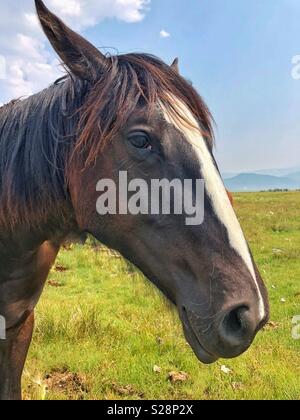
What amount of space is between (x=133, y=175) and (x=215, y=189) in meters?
0.39

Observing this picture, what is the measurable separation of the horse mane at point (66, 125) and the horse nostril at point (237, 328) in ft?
2.93

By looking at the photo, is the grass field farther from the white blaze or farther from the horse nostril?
the white blaze

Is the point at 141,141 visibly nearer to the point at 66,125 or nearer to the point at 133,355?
the point at 66,125

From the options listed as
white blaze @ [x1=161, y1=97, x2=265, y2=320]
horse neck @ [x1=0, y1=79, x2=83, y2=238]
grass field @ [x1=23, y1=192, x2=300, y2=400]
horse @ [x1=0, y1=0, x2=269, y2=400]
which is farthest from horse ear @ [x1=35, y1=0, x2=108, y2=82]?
grass field @ [x1=23, y1=192, x2=300, y2=400]

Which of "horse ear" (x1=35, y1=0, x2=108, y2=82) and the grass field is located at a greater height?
"horse ear" (x1=35, y1=0, x2=108, y2=82)

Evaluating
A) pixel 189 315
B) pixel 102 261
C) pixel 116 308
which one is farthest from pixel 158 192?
pixel 102 261

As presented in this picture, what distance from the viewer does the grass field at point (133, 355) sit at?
170 inches

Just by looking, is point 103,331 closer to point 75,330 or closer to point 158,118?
point 75,330

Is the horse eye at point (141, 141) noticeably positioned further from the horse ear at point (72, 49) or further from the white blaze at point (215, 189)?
the horse ear at point (72, 49)

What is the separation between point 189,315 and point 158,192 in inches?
22.7

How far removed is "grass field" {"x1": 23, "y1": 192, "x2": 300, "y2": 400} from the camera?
4.32 metres

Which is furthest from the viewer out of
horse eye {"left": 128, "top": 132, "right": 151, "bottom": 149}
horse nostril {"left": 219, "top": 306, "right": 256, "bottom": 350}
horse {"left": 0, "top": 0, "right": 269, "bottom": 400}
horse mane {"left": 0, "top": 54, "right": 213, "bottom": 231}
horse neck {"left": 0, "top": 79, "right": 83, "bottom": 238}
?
horse neck {"left": 0, "top": 79, "right": 83, "bottom": 238}

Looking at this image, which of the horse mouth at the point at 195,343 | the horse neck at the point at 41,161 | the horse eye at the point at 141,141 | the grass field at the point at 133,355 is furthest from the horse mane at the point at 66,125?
the horse mouth at the point at 195,343

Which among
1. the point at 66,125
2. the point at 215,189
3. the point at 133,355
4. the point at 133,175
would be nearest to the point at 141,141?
the point at 133,175
